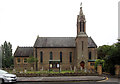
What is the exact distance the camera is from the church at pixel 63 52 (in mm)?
43250

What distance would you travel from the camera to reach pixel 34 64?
153 feet

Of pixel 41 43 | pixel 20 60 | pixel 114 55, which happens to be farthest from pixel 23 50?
pixel 114 55

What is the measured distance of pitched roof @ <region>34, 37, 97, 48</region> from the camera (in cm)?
4760

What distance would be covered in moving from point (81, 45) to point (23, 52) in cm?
2003

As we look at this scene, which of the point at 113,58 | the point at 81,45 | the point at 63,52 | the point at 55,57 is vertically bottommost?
the point at 55,57

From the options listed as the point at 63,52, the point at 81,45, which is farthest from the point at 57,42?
the point at 81,45

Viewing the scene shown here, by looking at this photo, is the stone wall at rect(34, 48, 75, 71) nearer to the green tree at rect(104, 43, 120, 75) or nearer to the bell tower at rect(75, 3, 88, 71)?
the bell tower at rect(75, 3, 88, 71)

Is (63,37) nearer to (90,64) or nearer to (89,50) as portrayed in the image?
(89,50)

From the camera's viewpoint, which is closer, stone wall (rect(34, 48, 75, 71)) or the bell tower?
the bell tower

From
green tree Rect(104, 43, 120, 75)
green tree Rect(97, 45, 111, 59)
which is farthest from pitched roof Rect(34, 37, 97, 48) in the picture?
green tree Rect(104, 43, 120, 75)

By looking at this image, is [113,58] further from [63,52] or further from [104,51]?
[104,51]

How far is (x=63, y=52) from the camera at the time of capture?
47125mm

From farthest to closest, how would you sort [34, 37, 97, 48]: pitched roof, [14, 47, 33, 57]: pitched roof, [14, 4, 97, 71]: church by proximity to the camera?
[14, 47, 33, 57]: pitched roof → [34, 37, 97, 48]: pitched roof → [14, 4, 97, 71]: church

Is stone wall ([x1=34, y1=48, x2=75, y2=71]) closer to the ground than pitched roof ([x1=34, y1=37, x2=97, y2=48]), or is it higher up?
closer to the ground
